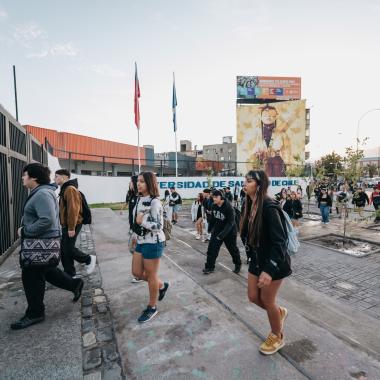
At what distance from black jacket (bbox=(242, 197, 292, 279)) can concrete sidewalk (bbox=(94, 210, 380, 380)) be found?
92 centimetres

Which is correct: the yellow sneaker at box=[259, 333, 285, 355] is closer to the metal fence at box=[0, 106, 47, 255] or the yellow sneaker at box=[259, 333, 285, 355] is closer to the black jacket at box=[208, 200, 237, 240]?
the black jacket at box=[208, 200, 237, 240]

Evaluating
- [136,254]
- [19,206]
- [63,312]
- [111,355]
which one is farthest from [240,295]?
[19,206]

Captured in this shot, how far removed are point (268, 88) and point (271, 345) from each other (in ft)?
168

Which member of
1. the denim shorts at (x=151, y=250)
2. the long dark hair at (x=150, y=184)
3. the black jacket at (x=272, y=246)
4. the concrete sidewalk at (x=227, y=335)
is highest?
the long dark hair at (x=150, y=184)

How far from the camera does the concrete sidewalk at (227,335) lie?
2.52 metres

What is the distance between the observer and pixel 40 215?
3.00m

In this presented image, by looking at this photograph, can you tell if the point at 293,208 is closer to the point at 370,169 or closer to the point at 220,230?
the point at 220,230

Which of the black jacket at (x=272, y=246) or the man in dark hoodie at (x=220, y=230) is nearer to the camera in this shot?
the black jacket at (x=272, y=246)

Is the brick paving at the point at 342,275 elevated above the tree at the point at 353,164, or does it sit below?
below

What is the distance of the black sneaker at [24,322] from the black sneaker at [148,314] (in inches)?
48.4

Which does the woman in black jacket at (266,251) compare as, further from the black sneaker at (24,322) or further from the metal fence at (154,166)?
the metal fence at (154,166)

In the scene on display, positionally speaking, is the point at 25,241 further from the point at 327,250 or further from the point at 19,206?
the point at 327,250

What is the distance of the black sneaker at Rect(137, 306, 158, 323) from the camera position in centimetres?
335

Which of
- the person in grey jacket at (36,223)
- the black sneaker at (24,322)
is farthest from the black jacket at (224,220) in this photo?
the black sneaker at (24,322)
